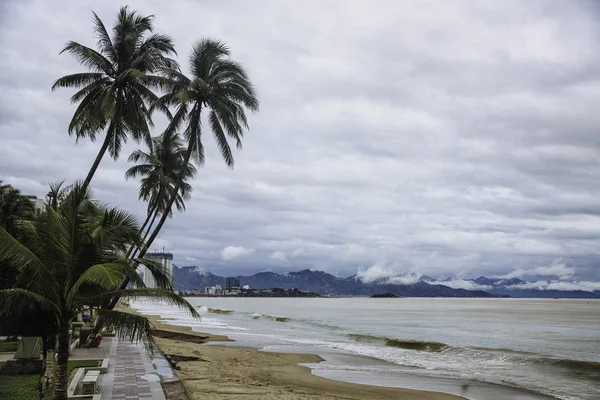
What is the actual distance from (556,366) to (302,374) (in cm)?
1253

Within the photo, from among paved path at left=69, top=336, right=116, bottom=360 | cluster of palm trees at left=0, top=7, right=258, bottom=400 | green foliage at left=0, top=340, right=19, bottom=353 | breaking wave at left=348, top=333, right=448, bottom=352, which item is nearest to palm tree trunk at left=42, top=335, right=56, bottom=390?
cluster of palm trees at left=0, top=7, right=258, bottom=400

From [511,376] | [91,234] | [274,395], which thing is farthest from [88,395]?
[511,376]

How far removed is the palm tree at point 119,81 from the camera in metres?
18.0

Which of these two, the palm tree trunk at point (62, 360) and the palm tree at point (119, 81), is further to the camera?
the palm tree at point (119, 81)

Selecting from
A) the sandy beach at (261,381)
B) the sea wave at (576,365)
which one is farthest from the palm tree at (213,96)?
the sea wave at (576,365)

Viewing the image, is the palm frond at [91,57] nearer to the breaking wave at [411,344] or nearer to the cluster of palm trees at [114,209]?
the cluster of palm trees at [114,209]

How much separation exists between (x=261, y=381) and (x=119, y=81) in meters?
11.4

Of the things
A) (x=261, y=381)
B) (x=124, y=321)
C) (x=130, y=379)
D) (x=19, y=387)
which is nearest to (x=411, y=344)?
(x=261, y=381)

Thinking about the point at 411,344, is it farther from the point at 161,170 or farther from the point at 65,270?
the point at 65,270

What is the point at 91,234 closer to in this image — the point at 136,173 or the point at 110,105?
the point at 110,105

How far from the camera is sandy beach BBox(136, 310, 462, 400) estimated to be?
14961mm

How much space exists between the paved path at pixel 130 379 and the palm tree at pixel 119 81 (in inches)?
246

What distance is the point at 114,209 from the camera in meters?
10.4

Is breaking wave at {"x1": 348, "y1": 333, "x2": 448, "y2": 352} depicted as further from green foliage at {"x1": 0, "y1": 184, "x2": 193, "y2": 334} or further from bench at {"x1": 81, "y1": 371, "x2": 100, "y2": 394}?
green foliage at {"x1": 0, "y1": 184, "x2": 193, "y2": 334}
